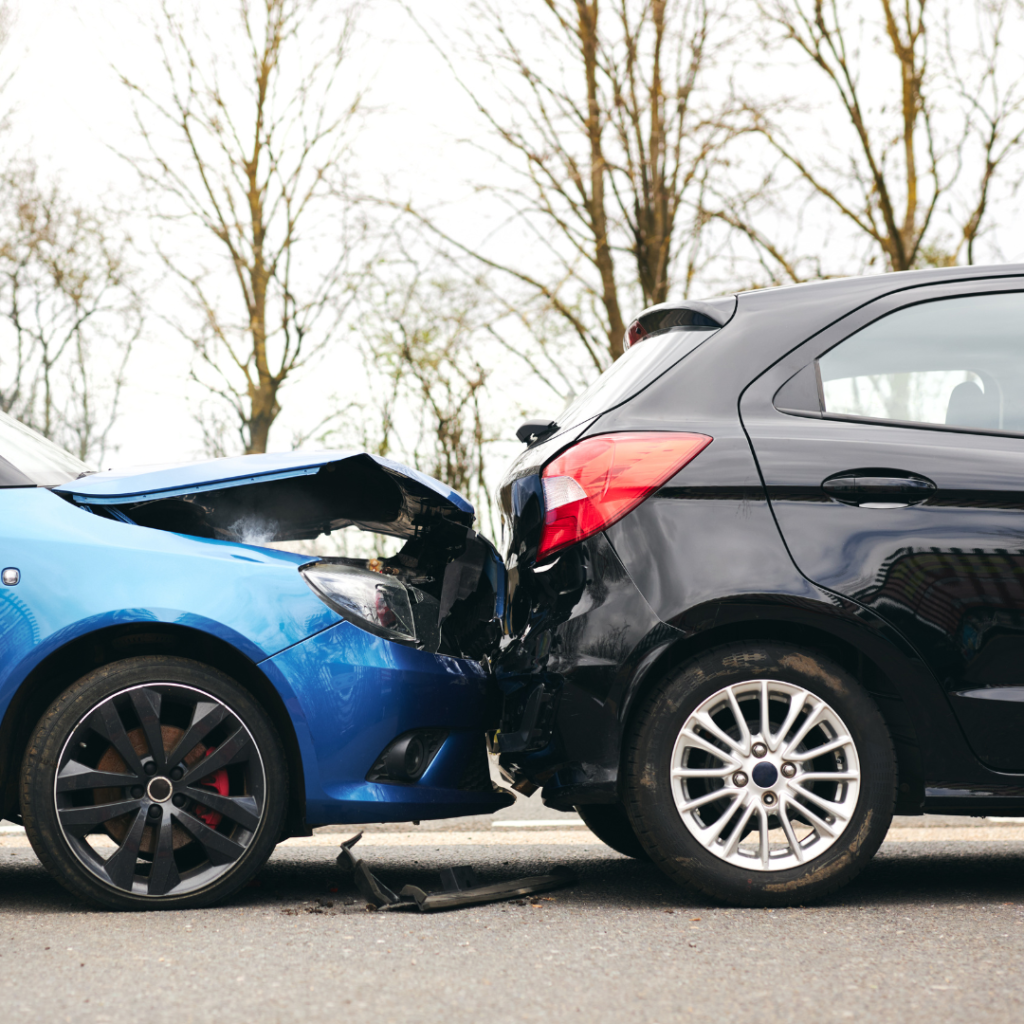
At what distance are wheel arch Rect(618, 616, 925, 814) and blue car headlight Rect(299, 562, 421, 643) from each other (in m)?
0.77

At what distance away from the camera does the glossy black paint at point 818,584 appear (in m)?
3.40

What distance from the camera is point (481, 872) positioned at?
4.26 metres

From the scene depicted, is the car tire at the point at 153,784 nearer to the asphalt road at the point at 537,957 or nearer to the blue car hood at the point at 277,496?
the asphalt road at the point at 537,957

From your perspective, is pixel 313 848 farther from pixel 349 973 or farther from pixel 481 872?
pixel 349 973

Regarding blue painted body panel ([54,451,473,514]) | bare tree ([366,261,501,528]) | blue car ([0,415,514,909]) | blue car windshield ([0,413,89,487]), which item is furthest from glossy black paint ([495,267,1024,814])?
bare tree ([366,261,501,528])

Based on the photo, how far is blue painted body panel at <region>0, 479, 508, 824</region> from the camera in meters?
3.46

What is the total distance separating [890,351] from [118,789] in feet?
8.46

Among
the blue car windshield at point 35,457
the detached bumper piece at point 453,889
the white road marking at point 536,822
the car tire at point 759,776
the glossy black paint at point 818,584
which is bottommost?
the white road marking at point 536,822

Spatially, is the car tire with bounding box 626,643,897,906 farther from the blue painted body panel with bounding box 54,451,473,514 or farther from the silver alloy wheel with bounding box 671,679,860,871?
the blue painted body panel with bounding box 54,451,473,514

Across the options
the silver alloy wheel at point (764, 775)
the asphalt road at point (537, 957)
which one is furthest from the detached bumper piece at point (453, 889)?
the silver alloy wheel at point (764, 775)

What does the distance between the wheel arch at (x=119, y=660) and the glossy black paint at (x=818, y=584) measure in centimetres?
72

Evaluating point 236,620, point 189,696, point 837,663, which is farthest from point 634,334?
point 189,696

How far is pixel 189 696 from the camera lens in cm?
349

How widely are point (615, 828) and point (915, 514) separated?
167cm
